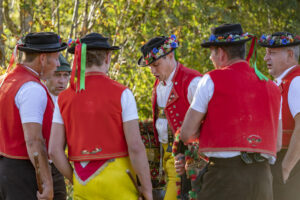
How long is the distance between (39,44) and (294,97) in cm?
236

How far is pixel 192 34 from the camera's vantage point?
970cm

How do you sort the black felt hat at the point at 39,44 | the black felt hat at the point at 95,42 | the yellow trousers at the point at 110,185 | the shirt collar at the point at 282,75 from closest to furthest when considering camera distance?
the yellow trousers at the point at 110,185 < the black felt hat at the point at 95,42 < the black felt hat at the point at 39,44 < the shirt collar at the point at 282,75

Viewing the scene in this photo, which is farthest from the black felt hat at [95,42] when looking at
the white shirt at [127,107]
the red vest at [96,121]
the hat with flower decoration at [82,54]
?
the white shirt at [127,107]

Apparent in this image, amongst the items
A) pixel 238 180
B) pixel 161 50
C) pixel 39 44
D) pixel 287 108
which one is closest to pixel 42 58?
pixel 39 44

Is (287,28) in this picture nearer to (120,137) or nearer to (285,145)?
(285,145)

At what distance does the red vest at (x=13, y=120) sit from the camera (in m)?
3.84

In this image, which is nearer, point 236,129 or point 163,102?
point 236,129

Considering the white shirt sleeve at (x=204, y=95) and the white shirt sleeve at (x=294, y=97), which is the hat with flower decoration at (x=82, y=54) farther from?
the white shirt sleeve at (x=294, y=97)

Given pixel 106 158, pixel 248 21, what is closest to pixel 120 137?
pixel 106 158

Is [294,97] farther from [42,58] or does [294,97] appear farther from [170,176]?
[42,58]

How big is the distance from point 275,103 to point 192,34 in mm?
6152

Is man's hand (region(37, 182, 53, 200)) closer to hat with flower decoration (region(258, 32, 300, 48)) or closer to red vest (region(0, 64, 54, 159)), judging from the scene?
red vest (region(0, 64, 54, 159))

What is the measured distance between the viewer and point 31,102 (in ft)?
12.4

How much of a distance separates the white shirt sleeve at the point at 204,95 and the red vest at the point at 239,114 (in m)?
0.03
